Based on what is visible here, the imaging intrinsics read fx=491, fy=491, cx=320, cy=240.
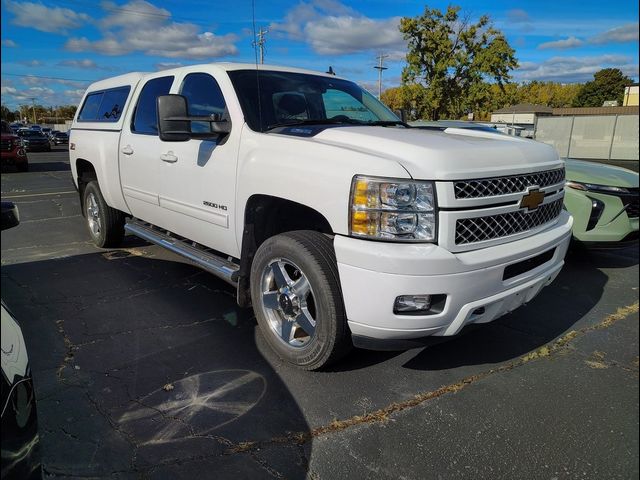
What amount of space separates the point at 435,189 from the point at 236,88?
6.49 feet

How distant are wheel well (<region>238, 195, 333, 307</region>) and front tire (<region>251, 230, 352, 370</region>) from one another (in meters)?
0.17

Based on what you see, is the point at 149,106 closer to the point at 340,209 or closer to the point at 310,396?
the point at 340,209

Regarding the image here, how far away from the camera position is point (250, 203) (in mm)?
3510

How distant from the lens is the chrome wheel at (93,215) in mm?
6289

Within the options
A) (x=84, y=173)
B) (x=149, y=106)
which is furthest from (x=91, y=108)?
(x=149, y=106)

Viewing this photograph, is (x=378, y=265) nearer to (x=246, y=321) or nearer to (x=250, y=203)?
(x=250, y=203)

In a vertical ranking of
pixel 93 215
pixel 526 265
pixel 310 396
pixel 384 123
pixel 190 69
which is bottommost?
pixel 310 396

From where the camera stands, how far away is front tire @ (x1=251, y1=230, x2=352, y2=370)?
2.91 metres

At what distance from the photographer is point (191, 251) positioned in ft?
14.1

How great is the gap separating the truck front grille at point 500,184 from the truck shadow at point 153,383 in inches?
62.2

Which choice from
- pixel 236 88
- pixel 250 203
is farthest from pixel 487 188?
pixel 236 88

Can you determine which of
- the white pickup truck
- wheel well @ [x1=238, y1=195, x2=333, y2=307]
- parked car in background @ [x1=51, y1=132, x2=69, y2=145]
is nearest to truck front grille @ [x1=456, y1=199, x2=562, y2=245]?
the white pickup truck

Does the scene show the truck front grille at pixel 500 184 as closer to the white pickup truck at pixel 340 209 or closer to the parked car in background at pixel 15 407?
the white pickup truck at pixel 340 209

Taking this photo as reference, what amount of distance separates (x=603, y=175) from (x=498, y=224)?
135 inches
